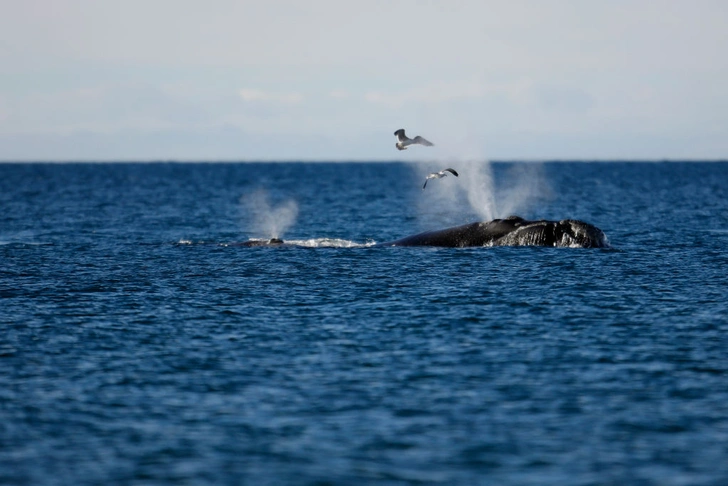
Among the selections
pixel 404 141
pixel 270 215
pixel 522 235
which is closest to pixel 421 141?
pixel 404 141

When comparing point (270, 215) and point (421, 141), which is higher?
point (421, 141)

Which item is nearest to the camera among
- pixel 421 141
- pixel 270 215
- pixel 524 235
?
pixel 421 141

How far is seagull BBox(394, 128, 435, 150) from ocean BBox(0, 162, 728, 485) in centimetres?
472

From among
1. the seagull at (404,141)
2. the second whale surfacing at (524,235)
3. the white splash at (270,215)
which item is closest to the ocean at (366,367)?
the second whale surfacing at (524,235)

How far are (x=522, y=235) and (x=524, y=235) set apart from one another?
88 millimetres

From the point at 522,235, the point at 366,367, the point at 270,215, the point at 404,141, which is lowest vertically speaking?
the point at 366,367

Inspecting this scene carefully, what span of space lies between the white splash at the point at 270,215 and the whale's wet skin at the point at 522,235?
656 inches

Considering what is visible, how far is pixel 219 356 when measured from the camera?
2380cm

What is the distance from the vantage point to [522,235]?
44.1 m

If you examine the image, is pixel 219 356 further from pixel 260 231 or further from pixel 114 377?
pixel 260 231

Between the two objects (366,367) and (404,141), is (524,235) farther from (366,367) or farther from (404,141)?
(366,367)

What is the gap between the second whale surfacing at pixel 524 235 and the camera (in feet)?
144

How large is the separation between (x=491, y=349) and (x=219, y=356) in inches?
255

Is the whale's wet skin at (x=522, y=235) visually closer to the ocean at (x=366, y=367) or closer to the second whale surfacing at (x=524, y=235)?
the second whale surfacing at (x=524, y=235)
